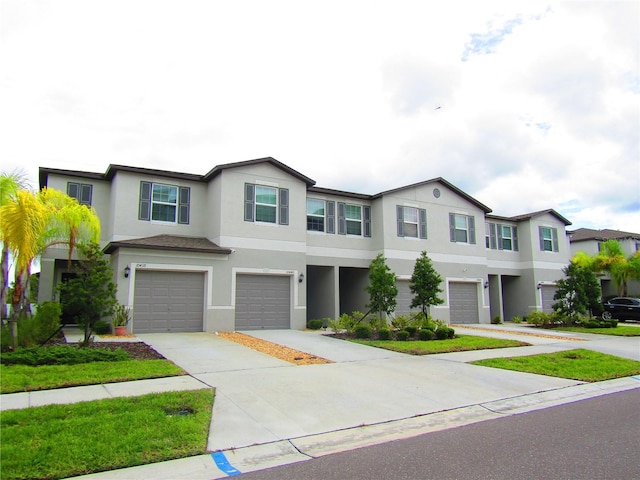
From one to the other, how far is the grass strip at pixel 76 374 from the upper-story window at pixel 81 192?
1066cm

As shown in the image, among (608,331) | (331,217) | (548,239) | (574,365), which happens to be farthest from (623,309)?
(574,365)

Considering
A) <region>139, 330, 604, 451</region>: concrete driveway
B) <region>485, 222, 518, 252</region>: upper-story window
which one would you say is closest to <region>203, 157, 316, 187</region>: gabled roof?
<region>139, 330, 604, 451</region>: concrete driveway

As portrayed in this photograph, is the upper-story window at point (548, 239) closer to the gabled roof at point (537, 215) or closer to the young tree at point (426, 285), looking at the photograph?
the gabled roof at point (537, 215)

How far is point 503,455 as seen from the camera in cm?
544

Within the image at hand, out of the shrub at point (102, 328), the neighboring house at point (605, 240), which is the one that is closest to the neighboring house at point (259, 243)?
the shrub at point (102, 328)

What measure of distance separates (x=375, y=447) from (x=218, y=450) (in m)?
1.95

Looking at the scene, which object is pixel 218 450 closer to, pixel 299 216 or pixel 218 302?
pixel 218 302

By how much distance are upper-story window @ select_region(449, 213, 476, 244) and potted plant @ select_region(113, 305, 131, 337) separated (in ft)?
56.0

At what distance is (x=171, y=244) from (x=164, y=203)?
2.86 metres

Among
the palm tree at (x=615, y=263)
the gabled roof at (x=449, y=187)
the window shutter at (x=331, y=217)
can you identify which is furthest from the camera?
the palm tree at (x=615, y=263)

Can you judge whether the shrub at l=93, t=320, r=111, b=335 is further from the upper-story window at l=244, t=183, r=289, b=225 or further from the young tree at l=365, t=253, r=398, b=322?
the young tree at l=365, t=253, r=398, b=322

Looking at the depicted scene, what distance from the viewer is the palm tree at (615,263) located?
106 ft

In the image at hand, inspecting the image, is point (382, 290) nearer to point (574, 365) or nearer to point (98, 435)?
point (574, 365)

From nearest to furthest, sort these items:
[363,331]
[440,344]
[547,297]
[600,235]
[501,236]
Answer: [440,344] < [363,331] < [501,236] < [547,297] < [600,235]
